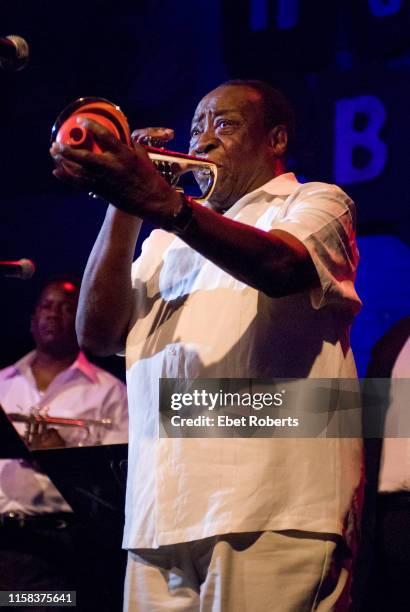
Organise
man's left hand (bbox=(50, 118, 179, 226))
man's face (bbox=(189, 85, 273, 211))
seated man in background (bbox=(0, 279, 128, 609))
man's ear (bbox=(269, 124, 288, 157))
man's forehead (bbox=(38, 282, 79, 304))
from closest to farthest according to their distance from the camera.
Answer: man's left hand (bbox=(50, 118, 179, 226))
man's face (bbox=(189, 85, 273, 211))
man's ear (bbox=(269, 124, 288, 157))
seated man in background (bbox=(0, 279, 128, 609))
man's forehead (bbox=(38, 282, 79, 304))

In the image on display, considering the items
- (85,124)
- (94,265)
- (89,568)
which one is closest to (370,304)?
(89,568)

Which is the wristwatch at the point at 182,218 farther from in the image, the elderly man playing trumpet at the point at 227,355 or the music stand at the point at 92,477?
the music stand at the point at 92,477

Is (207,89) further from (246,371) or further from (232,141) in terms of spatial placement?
(246,371)

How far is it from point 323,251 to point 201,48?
3.95 metres

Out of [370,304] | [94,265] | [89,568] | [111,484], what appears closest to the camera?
[94,265]

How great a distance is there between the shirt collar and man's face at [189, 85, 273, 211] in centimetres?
315

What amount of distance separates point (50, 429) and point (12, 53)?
296 centimetres

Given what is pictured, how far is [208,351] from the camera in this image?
2410mm

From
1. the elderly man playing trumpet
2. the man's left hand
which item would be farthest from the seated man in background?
the man's left hand

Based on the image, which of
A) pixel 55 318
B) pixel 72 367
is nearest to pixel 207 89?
pixel 55 318

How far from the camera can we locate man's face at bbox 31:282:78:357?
5.96m

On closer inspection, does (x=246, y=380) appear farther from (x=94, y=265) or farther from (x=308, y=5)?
(x=308, y=5)

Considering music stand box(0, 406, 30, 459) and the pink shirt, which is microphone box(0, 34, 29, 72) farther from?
the pink shirt

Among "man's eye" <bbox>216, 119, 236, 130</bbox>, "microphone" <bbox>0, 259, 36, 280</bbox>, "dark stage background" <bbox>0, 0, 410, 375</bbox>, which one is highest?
"dark stage background" <bbox>0, 0, 410, 375</bbox>
